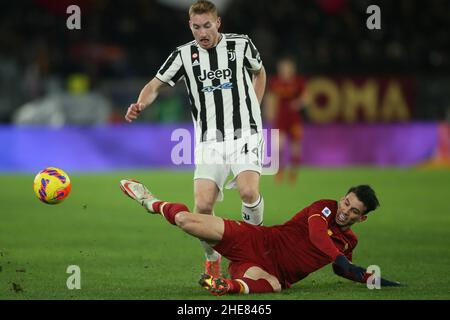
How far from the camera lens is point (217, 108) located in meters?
7.58

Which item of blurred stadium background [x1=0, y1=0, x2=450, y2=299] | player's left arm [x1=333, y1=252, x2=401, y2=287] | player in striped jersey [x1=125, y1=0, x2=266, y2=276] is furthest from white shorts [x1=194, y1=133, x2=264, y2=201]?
blurred stadium background [x1=0, y1=0, x2=450, y2=299]

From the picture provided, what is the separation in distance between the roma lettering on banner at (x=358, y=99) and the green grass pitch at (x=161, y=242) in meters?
4.45

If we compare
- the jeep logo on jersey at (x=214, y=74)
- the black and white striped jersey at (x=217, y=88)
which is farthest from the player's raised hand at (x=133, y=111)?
the jeep logo on jersey at (x=214, y=74)

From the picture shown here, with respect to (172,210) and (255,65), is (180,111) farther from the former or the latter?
(172,210)

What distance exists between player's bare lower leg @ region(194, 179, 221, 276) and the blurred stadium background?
238 centimetres

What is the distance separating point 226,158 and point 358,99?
14.3m

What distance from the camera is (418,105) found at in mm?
21688

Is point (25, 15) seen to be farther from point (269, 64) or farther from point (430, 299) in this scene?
point (430, 299)

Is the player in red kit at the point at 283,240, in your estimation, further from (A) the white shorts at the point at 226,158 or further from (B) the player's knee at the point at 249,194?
(A) the white shorts at the point at 226,158

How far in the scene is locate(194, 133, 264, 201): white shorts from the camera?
294 inches
